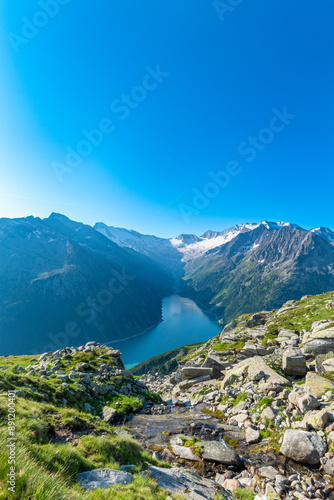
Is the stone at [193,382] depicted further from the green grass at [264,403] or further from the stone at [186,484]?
the stone at [186,484]

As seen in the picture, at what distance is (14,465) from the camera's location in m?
3.87

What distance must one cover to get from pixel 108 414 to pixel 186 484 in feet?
34.7

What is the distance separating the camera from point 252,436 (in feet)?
39.3

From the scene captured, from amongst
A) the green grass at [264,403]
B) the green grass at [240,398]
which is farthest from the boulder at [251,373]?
the green grass at [264,403]

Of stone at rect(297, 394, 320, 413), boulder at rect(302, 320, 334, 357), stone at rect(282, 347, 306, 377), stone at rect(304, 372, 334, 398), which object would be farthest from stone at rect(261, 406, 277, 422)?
boulder at rect(302, 320, 334, 357)

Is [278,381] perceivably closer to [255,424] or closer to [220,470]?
[255,424]

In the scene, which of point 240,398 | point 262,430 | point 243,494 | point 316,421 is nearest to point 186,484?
point 243,494

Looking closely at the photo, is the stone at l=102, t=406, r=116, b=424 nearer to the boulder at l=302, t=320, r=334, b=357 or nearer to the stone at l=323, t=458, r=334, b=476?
the stone at l=323, t=458, r=334, b=476

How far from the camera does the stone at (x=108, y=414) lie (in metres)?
16.0

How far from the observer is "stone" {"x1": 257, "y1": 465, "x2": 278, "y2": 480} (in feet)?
30.0

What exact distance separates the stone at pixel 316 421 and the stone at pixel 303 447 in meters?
0.49

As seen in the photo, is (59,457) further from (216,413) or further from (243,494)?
(216,413)

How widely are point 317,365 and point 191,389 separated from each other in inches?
534

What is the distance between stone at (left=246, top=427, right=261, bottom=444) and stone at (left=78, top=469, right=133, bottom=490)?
8746mm
